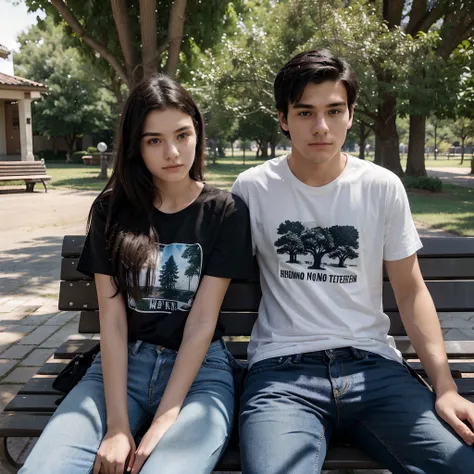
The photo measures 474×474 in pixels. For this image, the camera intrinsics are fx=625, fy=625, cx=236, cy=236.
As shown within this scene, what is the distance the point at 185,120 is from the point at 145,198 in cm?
35

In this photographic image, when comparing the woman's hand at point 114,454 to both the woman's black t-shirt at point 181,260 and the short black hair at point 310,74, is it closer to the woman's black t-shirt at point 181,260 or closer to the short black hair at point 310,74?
the woman's black t-shirt at point 181,260

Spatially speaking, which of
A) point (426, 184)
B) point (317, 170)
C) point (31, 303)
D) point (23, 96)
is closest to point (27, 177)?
point (23, 96)

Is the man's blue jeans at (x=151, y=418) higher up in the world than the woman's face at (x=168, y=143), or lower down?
lower down

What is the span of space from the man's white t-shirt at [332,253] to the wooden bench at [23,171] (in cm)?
1692

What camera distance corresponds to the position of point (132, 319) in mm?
2449

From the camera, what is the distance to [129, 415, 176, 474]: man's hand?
1.98 metres

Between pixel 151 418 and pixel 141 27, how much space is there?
4528 millimetres

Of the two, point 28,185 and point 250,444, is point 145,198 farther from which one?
point 28,185

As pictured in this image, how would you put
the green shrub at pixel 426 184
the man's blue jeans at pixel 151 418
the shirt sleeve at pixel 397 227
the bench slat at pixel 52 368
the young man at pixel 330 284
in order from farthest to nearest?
1. the green shrub at pixel 426 184
2. the bench slat at pixel 52 368
3. the shirt sleeve at pixel 397 227
4. the young man at pixel 330 284
5. the man's blue jeans at pixel 151 418

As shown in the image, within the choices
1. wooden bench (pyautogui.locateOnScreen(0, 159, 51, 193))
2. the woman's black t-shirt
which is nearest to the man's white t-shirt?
the woman's black t-shirt

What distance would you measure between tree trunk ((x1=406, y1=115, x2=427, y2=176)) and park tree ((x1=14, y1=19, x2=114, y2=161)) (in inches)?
942

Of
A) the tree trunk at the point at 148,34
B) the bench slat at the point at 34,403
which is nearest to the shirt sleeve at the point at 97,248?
the bench slat at the point at 34,403

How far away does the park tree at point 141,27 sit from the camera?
6.01 m

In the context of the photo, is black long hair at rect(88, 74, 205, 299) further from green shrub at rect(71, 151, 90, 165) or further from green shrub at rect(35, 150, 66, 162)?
green shrub at rect(35, 150, 66, 162)
